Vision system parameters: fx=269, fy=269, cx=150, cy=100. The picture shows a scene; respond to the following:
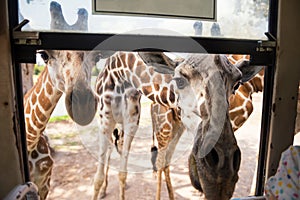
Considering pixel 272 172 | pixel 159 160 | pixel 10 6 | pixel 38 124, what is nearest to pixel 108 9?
pixel 10 6

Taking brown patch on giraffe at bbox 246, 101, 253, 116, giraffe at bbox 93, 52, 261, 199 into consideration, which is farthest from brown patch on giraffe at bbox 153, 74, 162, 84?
brown patch on giraffe at bbox 246, 101, 253, 116

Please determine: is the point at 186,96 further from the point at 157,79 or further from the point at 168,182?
the point at 168,182

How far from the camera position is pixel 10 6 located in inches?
39.7

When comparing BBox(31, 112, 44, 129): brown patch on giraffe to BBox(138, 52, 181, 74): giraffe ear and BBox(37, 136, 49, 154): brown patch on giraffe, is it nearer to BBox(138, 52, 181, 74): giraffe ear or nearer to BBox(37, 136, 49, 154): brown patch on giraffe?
BBox(37, 136, 49, 154): brown patch on giraffe

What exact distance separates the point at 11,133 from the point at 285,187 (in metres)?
1.00

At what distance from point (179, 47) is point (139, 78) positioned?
9.1 inches

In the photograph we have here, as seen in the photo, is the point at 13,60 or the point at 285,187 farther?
the point at 13,60

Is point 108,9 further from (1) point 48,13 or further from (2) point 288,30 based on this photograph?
(2) point 288,30

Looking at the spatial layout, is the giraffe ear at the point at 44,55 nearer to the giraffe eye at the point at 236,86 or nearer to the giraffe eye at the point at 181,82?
the giraffe eye at the point at 181,82

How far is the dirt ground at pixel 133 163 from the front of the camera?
1162 mm

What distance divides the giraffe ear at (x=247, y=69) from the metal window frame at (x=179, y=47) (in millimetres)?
34

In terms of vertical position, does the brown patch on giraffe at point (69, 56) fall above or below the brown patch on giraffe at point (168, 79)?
above

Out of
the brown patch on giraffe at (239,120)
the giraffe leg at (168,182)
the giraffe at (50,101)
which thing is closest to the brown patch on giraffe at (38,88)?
the giraffe at (50,101)

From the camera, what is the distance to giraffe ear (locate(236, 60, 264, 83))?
1.22m
